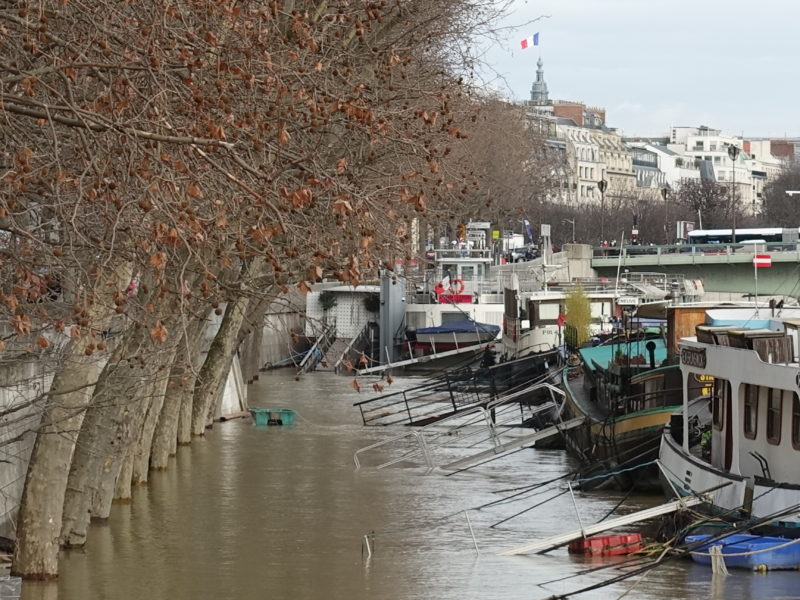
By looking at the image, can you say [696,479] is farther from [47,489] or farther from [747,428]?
[47,489]

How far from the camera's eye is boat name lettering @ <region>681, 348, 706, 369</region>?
2506 cm

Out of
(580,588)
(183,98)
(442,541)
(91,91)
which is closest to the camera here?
(183,98)

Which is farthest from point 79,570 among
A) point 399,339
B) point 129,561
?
point 399,339

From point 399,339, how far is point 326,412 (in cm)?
2529

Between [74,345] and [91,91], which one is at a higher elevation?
[91,91]

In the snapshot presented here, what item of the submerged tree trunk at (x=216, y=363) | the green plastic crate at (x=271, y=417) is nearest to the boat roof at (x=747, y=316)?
the submerged tree trunk at (x=216, y=363)

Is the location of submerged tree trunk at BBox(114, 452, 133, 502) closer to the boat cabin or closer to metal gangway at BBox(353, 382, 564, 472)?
metal gangway at BBox(353, 382, 564, 472)

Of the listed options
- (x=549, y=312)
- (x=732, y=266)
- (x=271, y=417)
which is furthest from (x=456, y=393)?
(x=732, y=266)

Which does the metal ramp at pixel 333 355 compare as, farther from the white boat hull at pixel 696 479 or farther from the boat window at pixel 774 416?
the boat window at pixel 774 416

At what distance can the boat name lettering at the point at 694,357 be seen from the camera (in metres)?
25.1

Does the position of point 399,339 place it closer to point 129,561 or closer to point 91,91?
point 129,561

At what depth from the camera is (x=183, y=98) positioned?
12797 mm

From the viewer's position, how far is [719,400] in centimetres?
2511

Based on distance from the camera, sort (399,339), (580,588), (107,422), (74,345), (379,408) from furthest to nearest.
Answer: (399,339) → (379,408) → (107,422) → (580,588) → (74,345)
